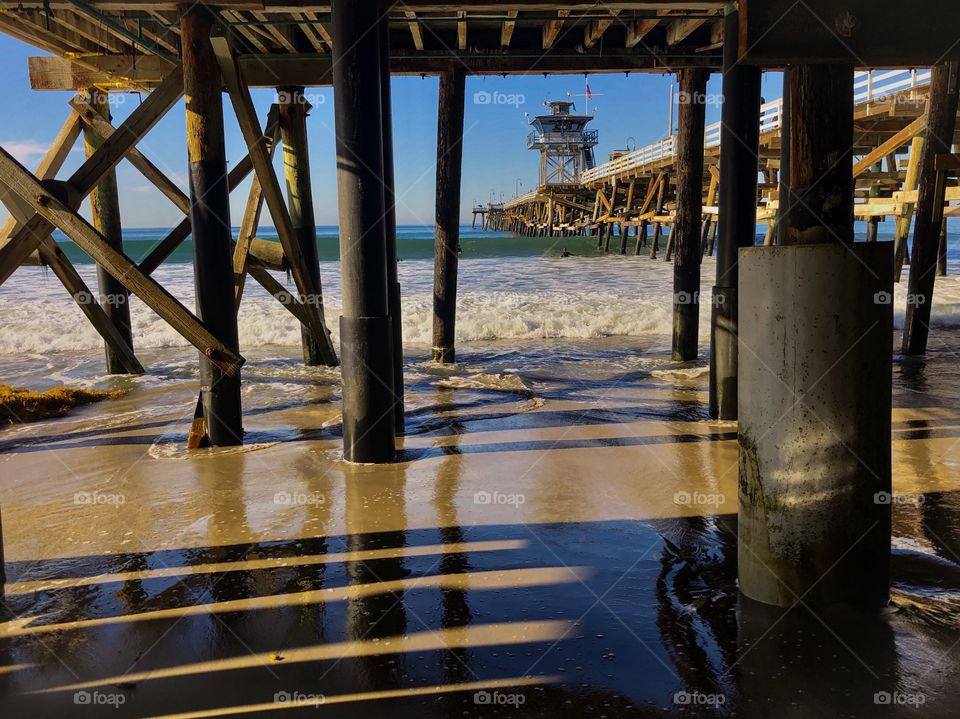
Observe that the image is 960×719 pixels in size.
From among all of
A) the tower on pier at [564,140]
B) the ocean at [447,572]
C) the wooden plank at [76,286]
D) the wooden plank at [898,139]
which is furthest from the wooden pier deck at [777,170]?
the tower on pier at [564,140]

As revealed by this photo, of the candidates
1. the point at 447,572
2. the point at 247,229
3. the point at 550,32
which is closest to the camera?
the point at 447,572

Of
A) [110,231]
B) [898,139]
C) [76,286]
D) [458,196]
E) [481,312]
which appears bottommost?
[481,312]

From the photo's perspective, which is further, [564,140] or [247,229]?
[564,140]

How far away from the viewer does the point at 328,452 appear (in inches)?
237

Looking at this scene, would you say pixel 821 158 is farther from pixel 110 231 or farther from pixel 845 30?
pixel 110 231

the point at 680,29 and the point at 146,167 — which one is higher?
the point at 680,29

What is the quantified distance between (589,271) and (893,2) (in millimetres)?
24898

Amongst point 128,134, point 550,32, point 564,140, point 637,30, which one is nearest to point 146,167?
point 128,134

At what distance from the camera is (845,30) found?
10.5 ft

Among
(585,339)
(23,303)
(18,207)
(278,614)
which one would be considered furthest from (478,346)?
(23,303)

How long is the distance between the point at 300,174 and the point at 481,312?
681cm

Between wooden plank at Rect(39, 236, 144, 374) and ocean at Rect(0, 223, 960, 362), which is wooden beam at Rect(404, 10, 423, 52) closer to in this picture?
wooden plank at Rect(39, 236, 144, 374)

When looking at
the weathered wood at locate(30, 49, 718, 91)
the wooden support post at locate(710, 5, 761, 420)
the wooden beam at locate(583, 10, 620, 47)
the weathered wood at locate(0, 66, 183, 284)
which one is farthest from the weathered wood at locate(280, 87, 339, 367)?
the wooden support post at locate(710, 5, 761, 420)

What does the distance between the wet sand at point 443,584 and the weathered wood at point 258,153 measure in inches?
77.1
